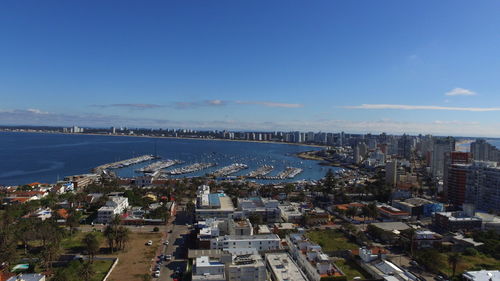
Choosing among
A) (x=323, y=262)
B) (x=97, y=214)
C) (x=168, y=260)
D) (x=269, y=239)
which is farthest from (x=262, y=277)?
(x=97, y=214)

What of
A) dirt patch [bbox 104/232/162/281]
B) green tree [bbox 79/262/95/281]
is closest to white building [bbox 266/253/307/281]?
dirt patch [bbox 104/232/162/281]

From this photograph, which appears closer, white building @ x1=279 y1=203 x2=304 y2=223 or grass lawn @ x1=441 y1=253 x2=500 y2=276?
grass lawn @ x1=441 y1=253 x2=500 y2=276

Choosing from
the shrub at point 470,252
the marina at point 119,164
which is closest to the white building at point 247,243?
the shrub at point 470,252

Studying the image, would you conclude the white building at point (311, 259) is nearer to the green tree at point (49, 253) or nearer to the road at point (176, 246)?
the road at point (176, 246)

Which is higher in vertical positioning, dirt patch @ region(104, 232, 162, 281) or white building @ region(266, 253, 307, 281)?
white building @ region(266, 253, 307, 281)

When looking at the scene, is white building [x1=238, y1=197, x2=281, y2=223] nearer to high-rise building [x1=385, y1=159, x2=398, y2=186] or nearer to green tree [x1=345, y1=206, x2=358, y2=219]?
green tree [x1=345, y1=206, x2=358, y2=219]

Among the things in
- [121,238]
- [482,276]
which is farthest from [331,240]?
[121,238]
